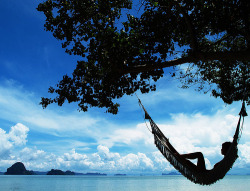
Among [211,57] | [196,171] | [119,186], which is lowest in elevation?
[119,186]

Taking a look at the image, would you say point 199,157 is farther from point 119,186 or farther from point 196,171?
point 119,186

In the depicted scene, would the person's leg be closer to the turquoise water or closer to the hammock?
the hammock

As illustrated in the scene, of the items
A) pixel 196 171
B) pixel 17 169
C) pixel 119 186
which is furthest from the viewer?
pixel 17 169

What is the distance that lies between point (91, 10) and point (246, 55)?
361 cm

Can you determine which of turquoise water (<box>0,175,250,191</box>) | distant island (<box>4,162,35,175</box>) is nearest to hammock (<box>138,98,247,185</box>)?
turquoise water (<box>0,175,250,191</box>)

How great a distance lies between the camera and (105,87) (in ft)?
18.6

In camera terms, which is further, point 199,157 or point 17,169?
point 17,169

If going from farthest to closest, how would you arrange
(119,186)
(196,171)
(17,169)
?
(17,169) → (119,186) → (196,171)

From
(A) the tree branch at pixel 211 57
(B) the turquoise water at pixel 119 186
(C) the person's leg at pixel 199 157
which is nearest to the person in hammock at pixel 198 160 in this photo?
(C) the person's leg at pixel 199 157

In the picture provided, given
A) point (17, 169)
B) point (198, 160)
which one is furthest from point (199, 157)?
point (17, 169)

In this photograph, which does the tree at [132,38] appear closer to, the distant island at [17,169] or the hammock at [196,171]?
the hammock at [196,171]

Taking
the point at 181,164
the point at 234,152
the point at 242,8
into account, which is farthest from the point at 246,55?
the point at 181,164

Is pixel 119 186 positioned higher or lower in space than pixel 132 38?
lower

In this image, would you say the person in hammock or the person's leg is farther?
the person's leg
